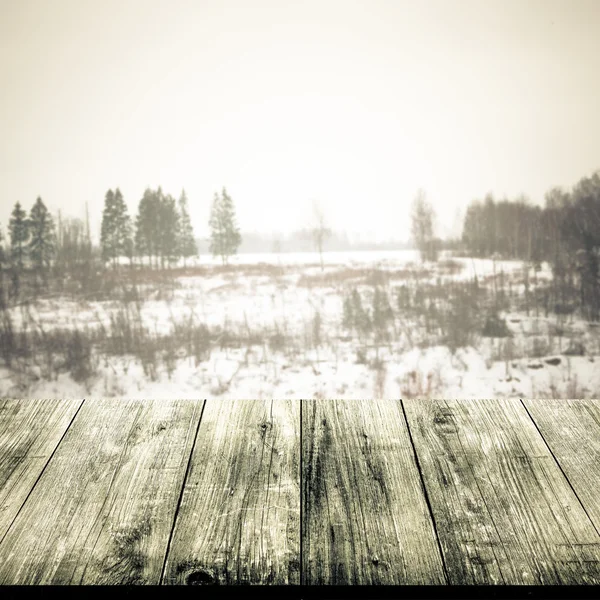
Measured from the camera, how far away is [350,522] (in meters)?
0.81

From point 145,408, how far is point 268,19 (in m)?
1.64

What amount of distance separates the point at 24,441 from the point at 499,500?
2.69 feet

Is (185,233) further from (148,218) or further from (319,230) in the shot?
(319,230)

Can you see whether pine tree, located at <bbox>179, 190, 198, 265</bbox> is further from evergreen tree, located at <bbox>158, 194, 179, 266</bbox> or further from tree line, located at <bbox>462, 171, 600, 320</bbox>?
tree line, located at <bbox>462, 171, 600, 320</bbox>

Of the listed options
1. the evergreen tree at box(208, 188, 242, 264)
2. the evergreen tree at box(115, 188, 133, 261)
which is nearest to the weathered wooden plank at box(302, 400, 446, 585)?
the evergreen tree at box(208, 188, 242, 264)

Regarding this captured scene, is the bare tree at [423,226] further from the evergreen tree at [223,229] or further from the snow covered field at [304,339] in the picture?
the evergreen tree at [223,229]

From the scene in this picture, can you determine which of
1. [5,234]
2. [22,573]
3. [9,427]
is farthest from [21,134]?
[22,573]

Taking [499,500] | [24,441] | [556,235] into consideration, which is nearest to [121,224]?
[24,441]

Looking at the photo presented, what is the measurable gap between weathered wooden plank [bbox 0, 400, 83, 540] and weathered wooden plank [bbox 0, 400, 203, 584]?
17mm

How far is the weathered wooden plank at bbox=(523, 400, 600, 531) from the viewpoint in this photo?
885 millimetres

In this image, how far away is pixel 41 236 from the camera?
85.4 inches

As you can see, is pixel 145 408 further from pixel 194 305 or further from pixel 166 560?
pixel 194 305
